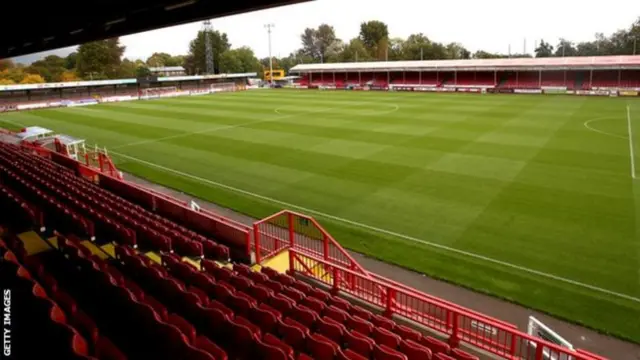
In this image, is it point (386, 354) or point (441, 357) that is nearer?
point (386, 354)

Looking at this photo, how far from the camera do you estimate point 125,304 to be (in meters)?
4.78

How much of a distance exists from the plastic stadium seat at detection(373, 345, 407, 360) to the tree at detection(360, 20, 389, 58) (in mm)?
119392

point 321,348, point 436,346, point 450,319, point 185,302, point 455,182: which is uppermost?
point 185,302

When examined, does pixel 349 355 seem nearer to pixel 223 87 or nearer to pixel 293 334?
pixel 293 334

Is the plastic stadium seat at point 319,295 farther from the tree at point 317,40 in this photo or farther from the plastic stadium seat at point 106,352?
the tree at point 317,40

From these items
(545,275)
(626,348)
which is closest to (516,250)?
(545,275)

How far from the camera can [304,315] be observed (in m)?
6.18

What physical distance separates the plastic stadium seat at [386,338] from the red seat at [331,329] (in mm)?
455

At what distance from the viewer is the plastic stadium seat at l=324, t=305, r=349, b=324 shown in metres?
6.39

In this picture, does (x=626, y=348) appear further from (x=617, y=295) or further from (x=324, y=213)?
(x=324, y=213)

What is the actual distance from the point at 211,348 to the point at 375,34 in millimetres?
123373

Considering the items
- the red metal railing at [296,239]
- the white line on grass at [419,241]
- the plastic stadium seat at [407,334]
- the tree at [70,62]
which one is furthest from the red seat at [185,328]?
the tree at [70,62]

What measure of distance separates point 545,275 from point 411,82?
57.7 metres

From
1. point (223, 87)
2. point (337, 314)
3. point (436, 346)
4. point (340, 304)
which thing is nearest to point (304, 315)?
point (337, 314)
